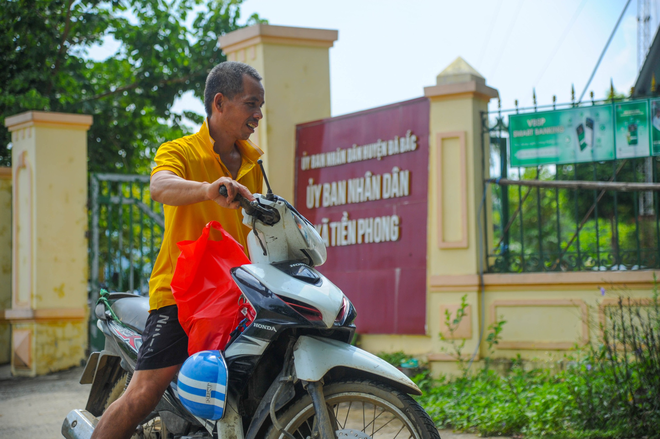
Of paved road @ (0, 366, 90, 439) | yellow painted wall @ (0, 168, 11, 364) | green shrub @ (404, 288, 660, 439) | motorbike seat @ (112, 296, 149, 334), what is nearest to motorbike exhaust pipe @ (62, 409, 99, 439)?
motorbike seat @ (112, 296, 149, 334)

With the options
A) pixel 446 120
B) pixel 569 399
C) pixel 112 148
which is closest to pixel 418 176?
pixel 446 120

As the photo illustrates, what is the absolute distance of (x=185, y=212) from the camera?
8.66ft

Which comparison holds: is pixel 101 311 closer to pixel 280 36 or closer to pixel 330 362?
pixel 330 362

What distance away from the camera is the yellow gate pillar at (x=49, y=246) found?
7.50 meters

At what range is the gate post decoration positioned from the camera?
5648mm

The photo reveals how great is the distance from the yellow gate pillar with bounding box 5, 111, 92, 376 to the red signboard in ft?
9.59

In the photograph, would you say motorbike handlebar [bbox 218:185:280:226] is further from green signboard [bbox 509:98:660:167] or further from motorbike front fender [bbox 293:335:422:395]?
green signboard [bbox 509:98:660:167]

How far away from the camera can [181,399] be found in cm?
240

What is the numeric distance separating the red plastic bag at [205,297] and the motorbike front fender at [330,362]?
0.29 meters

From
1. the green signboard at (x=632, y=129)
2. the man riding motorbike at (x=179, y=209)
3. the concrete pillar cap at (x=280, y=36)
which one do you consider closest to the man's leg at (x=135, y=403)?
the man riding motorbike at (x=179, y=209)

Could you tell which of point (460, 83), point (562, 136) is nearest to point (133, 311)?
point (460, 83)

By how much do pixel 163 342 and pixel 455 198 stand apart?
372 centimetres

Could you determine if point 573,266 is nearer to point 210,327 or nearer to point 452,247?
point 452,247

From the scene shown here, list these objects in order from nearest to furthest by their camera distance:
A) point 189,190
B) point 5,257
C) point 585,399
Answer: point 189,190 → point 585,399 → point 5,257
